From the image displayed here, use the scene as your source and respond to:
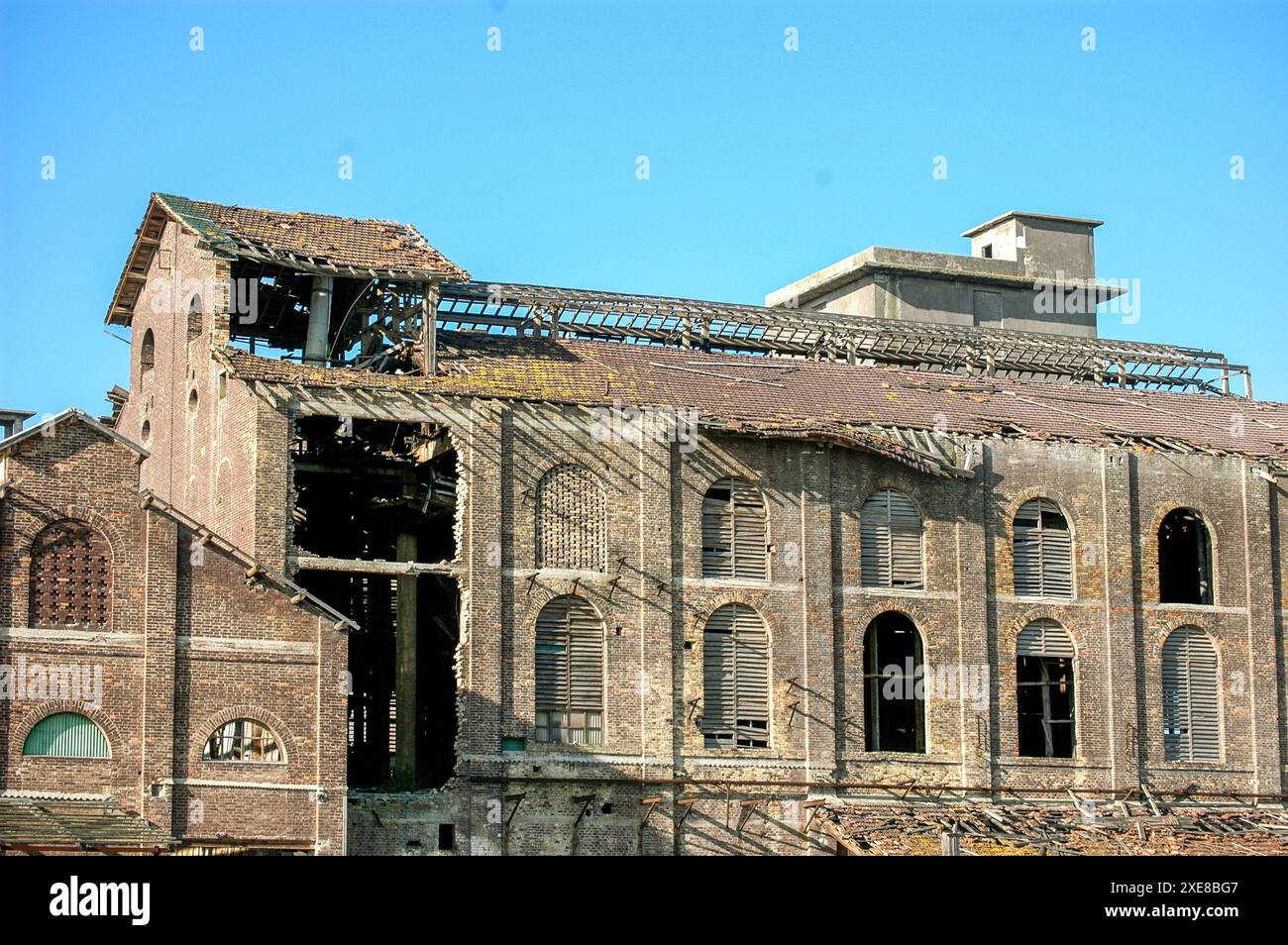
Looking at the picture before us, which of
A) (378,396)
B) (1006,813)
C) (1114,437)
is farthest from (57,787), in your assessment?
(1114,437)

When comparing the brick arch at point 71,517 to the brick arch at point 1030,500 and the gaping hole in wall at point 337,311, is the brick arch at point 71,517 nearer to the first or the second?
the gaping hole in wall at point 337,311

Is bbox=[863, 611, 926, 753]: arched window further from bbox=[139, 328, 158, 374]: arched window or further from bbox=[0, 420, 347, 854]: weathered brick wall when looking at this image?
bbox=[139, 328, 158, 374]: arched window

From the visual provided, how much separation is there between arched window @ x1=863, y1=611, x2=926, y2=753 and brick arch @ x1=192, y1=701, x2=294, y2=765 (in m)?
13.7

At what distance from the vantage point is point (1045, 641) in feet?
159

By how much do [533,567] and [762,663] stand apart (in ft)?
18.7

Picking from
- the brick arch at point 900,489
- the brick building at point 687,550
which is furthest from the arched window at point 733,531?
the brick arch at point 900,489

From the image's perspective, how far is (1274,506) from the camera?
169 ft

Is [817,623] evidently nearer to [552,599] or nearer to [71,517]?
[552,599]

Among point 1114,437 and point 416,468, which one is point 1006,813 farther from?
point 416,468

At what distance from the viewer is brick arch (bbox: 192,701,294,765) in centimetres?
3872

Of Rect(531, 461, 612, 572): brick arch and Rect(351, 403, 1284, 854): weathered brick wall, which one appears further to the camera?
Rect(531, 461, 612, 572): brick arch

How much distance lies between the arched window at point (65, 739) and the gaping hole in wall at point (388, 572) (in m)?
5.98

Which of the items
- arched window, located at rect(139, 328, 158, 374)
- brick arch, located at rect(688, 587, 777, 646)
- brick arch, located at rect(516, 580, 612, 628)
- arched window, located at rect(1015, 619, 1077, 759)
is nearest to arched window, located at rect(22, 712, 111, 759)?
brick arch, located at rect(516, 580, 612, 628)

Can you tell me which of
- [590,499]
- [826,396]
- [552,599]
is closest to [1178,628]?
[826,396]
